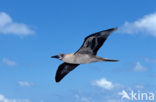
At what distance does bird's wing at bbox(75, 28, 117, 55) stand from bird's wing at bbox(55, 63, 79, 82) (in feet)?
8.81

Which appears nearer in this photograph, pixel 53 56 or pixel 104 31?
pixel 104 31

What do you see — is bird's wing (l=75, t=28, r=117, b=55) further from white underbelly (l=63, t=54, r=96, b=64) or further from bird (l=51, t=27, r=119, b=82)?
white underbelly (l=63, t=54, r=96, b=64)

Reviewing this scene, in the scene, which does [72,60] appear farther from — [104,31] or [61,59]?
[104,31]

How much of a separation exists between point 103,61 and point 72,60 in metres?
2.06

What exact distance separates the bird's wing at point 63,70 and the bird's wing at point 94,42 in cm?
268

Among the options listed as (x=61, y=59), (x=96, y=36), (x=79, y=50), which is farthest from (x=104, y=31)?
(x=61, y=59)

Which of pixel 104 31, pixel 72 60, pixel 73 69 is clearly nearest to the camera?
pixel 104 31

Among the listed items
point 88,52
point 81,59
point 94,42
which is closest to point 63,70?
point 81,59

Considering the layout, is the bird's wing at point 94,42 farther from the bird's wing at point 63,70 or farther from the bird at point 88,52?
the bird's wing at point 63,70

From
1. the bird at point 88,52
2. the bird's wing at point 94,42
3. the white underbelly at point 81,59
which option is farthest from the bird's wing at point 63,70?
the bird's wing at point 94,42

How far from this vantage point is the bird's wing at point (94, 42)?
2219cm

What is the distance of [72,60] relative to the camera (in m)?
23.5

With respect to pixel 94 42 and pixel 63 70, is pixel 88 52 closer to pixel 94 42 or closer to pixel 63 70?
pixel 94 42

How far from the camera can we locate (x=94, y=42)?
23000 mm
